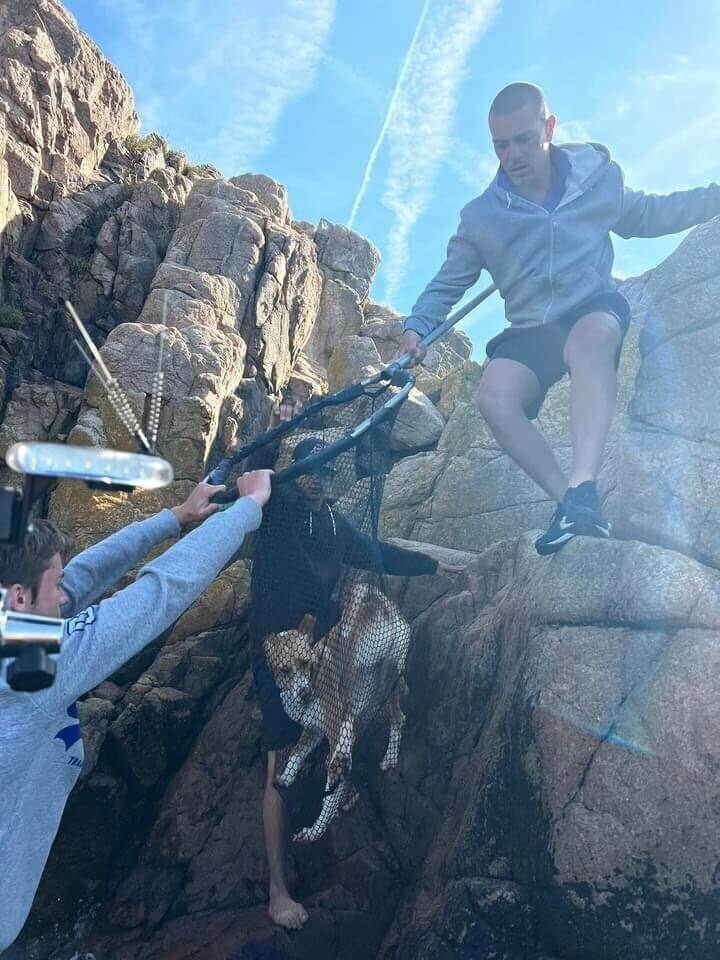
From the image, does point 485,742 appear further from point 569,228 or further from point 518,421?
point 569,228

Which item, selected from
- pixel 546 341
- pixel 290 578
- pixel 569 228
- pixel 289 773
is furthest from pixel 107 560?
pixel 569 228

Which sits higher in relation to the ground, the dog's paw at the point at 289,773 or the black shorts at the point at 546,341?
the black shorts at the point at 546,341

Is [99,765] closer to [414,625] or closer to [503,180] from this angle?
[414,625]

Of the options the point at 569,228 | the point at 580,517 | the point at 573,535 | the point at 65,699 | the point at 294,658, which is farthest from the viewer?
the point at 569,228

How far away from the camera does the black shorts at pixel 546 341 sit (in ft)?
16.9

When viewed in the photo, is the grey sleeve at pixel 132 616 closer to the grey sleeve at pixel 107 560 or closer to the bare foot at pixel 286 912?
the grey sleeve at pixel 107 560

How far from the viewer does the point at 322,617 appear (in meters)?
4.99

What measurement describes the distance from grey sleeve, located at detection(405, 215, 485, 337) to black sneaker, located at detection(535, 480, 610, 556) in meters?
1.86

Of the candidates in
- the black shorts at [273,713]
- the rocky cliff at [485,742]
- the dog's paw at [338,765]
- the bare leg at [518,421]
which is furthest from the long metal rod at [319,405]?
the dog's paw at [338,765]

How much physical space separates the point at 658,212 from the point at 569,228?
770 mm

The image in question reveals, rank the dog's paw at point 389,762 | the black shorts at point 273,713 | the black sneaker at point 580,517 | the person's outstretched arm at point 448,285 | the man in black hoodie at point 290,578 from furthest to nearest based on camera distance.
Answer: the person's outstretched arm at point 448,285 → the dog's paw at point 389,762 → the black shorts at point 273,713 → the man in black hoodie at point 290,578 → the black sneaker at point 580,517

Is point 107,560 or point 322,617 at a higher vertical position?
point 107,560

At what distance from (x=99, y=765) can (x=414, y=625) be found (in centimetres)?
326

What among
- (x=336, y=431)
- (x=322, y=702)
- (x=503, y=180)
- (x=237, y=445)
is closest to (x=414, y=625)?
(x=322, y=702)
